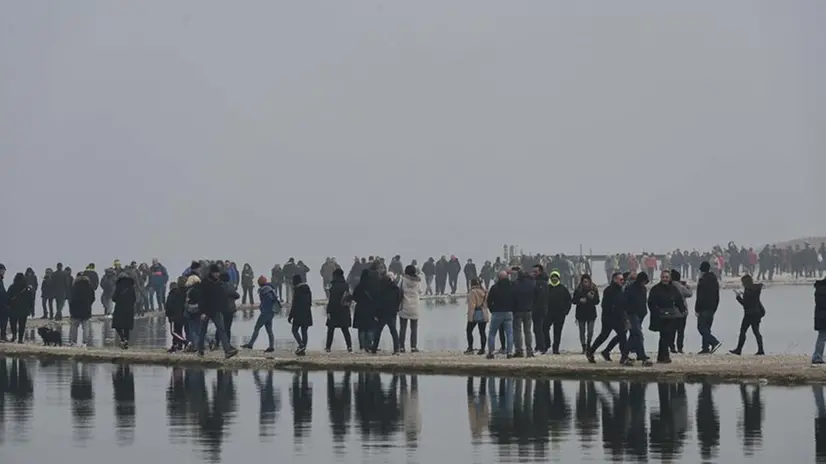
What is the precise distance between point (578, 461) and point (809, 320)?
1261 inches

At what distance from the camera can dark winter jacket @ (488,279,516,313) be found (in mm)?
33344

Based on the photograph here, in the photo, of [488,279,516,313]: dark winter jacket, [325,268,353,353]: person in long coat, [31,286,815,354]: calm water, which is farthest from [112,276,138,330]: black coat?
[488,279,516,313]: dark winter jacket

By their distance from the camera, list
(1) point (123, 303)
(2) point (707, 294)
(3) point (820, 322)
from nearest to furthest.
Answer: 1. (3) point (820, 322)
2. (2) point (707, 294)
3. (1) point (123, 303)

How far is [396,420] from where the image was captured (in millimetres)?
23562

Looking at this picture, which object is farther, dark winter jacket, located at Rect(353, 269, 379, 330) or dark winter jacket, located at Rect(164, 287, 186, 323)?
dark winter jacket, located at Rect(164, 287, 186, 323)

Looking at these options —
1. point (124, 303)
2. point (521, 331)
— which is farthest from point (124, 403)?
point (124, 303)

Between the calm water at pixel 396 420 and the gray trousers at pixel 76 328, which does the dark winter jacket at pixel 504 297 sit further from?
the gray trousers at pixel 76 328

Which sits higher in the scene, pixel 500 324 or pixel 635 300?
pixel 635 300

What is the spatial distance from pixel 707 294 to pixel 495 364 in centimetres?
529

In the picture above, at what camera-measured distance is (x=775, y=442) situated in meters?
20.7

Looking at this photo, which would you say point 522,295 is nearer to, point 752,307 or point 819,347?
point 752,307

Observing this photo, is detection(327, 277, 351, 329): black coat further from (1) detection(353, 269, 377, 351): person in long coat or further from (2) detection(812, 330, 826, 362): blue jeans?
(2) detection(812, 330, 826, 362): blue jeans

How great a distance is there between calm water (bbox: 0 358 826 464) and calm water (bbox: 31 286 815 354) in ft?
29.1

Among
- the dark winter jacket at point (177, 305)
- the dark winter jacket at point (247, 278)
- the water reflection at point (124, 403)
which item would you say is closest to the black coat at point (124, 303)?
the dark winter jacket at point (177, 305)
